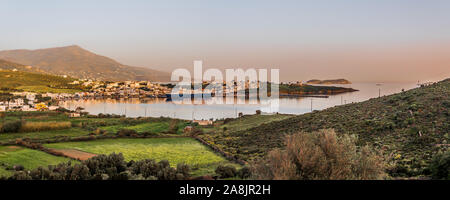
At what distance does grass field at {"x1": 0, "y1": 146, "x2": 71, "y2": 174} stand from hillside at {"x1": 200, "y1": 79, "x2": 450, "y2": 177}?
7.62 metres

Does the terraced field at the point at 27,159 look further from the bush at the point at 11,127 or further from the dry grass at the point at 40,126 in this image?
the dry grass at the point at 40,126

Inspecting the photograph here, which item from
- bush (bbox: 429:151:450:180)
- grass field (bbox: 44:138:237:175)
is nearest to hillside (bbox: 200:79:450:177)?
bush (bbox: 429:151:450:180)

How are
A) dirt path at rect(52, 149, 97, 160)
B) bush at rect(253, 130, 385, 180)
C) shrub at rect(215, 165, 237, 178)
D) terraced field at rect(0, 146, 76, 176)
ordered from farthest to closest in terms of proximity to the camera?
dirt path at rect(52, 149, 97, 160), terraced field at rect(0, 146, 76, 176), shrub at rect(215, 165, 237, 178), bush at rect(253, 130, 385, 180)

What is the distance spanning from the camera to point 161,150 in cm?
1502

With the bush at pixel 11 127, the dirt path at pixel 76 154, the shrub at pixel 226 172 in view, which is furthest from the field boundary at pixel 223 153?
the bush at pixel 11 127

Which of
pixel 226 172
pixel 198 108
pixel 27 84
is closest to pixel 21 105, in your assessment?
pixel 198 108

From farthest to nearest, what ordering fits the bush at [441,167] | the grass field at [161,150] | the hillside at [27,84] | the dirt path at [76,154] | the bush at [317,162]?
the hillside at [27,84] < the dirt path at [76,154] < the grass field at [161,150] < the bush at [441,167] < the bush at [317,162]

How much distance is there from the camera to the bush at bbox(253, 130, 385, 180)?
14.4 ft

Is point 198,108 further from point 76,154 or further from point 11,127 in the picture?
point 76,154

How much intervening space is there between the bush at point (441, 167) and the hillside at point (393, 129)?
671 millimetres

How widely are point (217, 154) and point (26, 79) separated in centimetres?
11373

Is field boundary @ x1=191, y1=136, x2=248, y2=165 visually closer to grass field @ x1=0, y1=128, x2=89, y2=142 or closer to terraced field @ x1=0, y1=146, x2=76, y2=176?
terraced field @ x1=0, y1=146, x2=76, y2=176

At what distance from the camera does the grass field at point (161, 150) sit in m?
12.1
